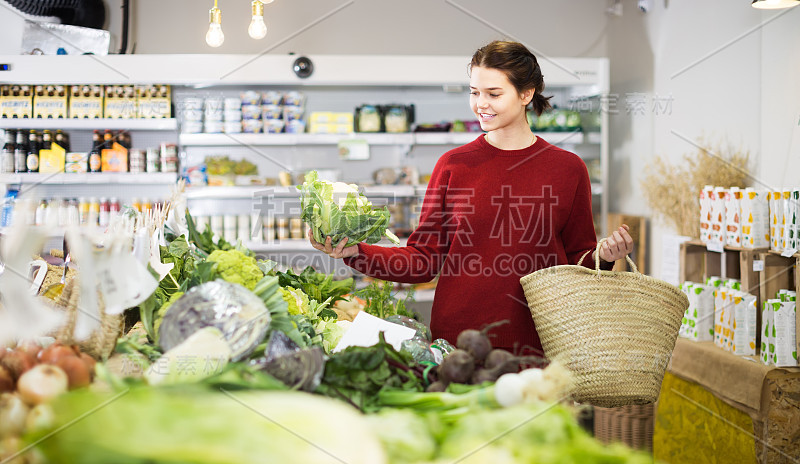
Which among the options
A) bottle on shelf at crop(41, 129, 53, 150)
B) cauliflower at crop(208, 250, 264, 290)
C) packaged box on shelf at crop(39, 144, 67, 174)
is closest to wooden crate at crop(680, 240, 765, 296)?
cauliflower at crop(208, 250, 264, 290)

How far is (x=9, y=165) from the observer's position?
4543 mm

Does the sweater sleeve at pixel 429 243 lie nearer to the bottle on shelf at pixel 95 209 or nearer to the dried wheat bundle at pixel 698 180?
the dried wheat bundle at pixel 698 180

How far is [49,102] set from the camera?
4492mm

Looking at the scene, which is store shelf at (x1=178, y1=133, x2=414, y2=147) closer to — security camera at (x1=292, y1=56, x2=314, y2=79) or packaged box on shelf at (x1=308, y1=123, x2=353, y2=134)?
packaged box on shelf at (x1=308, y1=123, x2=353, y2=134)

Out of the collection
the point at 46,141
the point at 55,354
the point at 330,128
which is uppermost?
the point at 330,128

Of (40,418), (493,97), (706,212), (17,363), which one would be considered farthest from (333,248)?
(706,212)

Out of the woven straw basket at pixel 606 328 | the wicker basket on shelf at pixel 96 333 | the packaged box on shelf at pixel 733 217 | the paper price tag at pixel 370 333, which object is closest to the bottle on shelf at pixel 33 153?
the wicker basket on shelf at pixel 96 333

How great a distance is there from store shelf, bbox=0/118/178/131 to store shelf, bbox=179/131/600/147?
18 centimetres

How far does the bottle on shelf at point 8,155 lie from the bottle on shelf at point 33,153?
0.34 feet

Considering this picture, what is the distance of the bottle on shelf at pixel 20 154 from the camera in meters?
4.54

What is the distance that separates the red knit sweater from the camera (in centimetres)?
197

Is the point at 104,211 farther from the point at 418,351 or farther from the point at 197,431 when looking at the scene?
the point at 197,431

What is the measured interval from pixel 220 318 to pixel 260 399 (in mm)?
291

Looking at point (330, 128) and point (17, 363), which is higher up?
point (330, 128)
